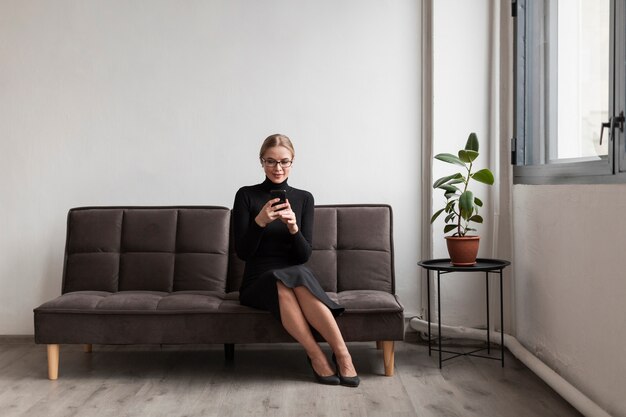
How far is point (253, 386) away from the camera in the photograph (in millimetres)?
3627

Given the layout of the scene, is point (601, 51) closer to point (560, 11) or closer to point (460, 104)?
point (560, 11)

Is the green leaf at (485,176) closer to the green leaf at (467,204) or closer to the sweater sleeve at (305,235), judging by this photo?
the green leaf at (467,204)

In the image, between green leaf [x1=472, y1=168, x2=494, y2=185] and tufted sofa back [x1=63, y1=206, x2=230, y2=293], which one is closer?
green leaf [x1=472, y1=168, x2=494, y2=185]

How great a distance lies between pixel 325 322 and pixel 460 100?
1.65 metres

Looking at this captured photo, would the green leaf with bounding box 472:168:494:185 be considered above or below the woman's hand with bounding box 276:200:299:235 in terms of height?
above

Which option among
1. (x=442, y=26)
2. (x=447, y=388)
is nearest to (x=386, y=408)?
(x=447, y=388)

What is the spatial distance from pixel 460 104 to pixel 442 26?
0.46m

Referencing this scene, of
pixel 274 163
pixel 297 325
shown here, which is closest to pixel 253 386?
pixel 297 325

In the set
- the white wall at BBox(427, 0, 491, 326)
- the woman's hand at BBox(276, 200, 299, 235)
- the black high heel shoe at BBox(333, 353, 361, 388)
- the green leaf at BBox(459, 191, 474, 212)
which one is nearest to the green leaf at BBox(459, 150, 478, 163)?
the green leaf at BBox(459, 191, 474, 212)

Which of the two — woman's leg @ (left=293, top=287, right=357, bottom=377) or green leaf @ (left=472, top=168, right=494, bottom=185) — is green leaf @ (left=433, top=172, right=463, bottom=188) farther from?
woman's leg @ (left=293, top=287, right=357, bottom=377)

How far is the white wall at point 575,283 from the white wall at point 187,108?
0.86 metres

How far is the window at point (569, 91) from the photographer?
10.1ft

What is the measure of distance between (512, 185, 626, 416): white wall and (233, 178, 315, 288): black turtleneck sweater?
1.15 meters

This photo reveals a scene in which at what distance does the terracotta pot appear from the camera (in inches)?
155
